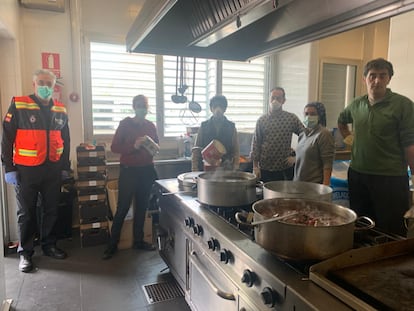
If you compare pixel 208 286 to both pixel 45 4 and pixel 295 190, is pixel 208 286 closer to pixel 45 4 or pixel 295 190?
pixel 295 190

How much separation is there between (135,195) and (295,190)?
1.95 m

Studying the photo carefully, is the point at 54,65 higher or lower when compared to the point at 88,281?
higher

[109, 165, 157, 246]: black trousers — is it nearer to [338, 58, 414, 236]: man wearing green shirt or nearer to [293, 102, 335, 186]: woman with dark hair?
[293, 102, 335, 186]: woman with dark hair

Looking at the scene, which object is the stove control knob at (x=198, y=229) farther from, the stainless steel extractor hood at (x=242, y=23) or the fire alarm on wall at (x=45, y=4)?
the fire alarm on wall at (x=45, y=4)

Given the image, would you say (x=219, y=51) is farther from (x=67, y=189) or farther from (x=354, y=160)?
(x=67, y=189)

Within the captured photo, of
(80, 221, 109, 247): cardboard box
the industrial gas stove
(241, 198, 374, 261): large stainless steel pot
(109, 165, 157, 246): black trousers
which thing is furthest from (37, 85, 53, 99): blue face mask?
(241, 198, 374, 261): large stainless steel pot

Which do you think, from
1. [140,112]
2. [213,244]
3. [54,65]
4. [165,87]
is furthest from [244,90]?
[213,244]

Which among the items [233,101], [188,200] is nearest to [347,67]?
[233,101]

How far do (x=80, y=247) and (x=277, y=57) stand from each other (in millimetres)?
3590

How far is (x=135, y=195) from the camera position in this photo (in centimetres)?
307

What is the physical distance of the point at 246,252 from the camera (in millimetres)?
1149

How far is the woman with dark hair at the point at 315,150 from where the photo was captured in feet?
7.12

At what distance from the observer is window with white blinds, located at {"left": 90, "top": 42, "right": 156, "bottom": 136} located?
366 centimetres

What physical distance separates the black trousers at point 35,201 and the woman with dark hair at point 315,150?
210 cm
